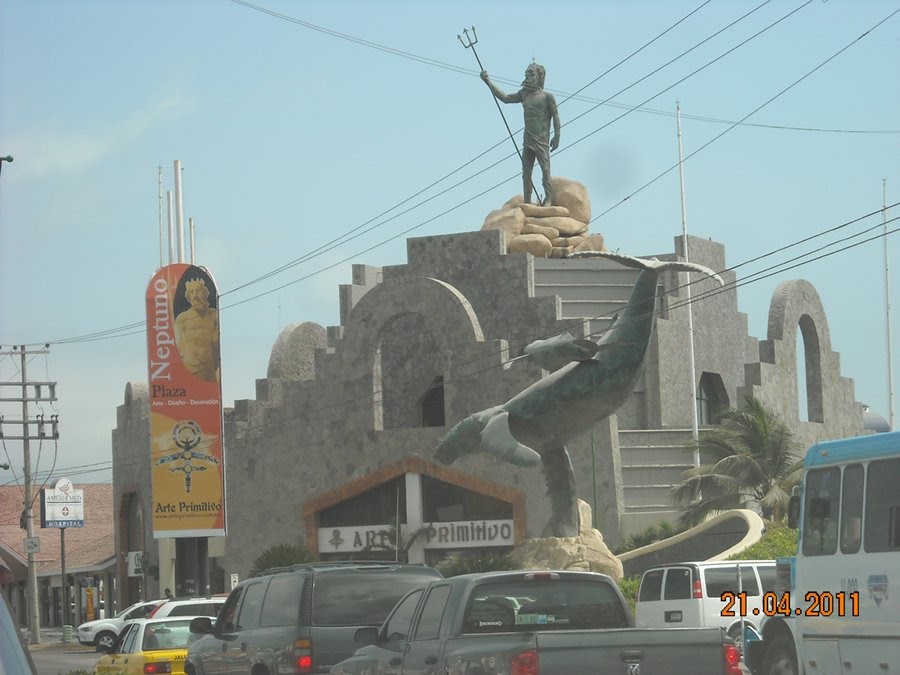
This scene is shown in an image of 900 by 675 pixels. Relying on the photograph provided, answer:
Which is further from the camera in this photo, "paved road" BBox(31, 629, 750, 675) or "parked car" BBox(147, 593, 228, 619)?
"paved road" BBox(31, 629, 750, 675)

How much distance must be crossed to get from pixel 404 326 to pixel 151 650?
86.7ft

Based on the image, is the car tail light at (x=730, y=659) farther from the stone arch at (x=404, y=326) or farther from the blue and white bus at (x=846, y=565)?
the stone arch at (x=404, y=326)

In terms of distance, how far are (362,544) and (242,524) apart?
4.64 meters

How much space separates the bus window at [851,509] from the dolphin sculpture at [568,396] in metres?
19.7

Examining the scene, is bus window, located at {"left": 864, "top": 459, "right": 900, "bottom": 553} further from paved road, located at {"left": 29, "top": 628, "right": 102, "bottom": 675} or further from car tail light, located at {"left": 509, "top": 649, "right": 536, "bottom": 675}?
paved road, located at {"left": 29, "top": 628, "right": 102, "bottom": 675}

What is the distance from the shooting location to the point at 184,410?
48.5m

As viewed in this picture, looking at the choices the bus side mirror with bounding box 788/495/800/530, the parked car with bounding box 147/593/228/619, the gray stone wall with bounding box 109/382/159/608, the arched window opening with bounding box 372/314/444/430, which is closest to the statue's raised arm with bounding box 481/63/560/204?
the arched window opening with bounding box 372/314/444/430

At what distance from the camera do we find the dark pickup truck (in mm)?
10102

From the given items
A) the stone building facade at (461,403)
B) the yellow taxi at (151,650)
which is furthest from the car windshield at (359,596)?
the stone building facade at (461,403)

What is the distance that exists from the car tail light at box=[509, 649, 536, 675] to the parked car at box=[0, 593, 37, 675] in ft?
17.4

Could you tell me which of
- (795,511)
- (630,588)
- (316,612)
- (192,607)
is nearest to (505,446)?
(630,588)

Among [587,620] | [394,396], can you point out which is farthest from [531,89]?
[587,620]

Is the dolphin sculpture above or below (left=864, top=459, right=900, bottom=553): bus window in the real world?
above

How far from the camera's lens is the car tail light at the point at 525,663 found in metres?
10.0
